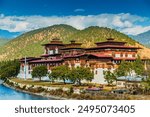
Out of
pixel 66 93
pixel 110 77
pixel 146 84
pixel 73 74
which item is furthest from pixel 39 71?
pixel 146 84

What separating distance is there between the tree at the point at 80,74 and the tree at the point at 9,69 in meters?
2.72

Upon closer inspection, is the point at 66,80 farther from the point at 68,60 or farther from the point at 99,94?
the point at 99,94

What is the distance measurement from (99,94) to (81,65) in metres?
1.85

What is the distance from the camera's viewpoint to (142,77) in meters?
8.56

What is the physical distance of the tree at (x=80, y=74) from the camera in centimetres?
846

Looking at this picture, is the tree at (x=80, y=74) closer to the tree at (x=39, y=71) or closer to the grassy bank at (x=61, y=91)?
the grassy bank at (x=61, y=91)

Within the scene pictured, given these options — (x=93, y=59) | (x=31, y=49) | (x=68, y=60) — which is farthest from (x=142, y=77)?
(x=31, y=49)

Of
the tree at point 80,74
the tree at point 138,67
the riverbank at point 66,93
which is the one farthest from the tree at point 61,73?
the tree at point 138,67

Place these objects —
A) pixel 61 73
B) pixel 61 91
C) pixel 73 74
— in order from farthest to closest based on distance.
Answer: pixel 61 73 < pixel 73 74 < pixel 61 91

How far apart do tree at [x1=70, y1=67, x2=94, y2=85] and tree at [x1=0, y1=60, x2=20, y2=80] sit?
272 cm

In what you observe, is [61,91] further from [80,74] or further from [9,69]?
[9,69]

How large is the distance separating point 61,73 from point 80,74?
461 millimetres

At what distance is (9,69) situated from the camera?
11.3m

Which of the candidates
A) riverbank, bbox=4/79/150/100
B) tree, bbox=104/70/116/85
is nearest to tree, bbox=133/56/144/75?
tree, bbox=104/70/116/85
